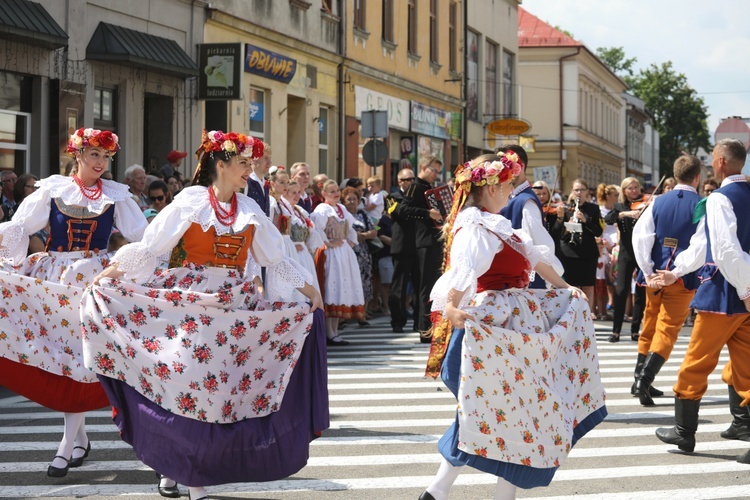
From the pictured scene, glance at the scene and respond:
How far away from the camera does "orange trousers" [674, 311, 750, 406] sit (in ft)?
25.2

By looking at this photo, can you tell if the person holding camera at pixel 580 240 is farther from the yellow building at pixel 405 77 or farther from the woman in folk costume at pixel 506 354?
the yellow building at pixel 405 77

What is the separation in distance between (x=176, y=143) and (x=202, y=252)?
13625mm

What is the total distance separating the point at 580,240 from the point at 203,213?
408 inches

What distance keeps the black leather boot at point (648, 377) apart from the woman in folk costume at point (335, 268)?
530 cm

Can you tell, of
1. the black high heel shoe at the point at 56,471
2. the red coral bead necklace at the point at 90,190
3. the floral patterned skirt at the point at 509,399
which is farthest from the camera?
the red coral bead necklace at the point at 90,190

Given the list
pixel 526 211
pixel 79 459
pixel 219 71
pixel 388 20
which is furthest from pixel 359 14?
pixel 79 459

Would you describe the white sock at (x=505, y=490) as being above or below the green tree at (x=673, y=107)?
below

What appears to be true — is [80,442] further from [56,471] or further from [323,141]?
[323,141]

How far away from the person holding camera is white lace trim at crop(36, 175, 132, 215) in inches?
359

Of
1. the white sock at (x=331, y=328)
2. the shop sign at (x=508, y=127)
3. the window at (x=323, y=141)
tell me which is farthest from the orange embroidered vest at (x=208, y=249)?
the shop sign at (x=508, y=127)

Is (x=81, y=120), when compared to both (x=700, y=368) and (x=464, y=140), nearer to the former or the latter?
(x=700, y=368)

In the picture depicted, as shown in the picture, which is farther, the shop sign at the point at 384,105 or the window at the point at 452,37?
the window at the point at 452,37

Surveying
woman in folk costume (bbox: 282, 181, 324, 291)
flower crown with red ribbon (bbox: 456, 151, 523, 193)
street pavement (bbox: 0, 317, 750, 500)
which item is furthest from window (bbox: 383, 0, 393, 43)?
flower crown with red ribbon (bbox: 456, 151, 523, 193)

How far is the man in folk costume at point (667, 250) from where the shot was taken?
9.83 metres
